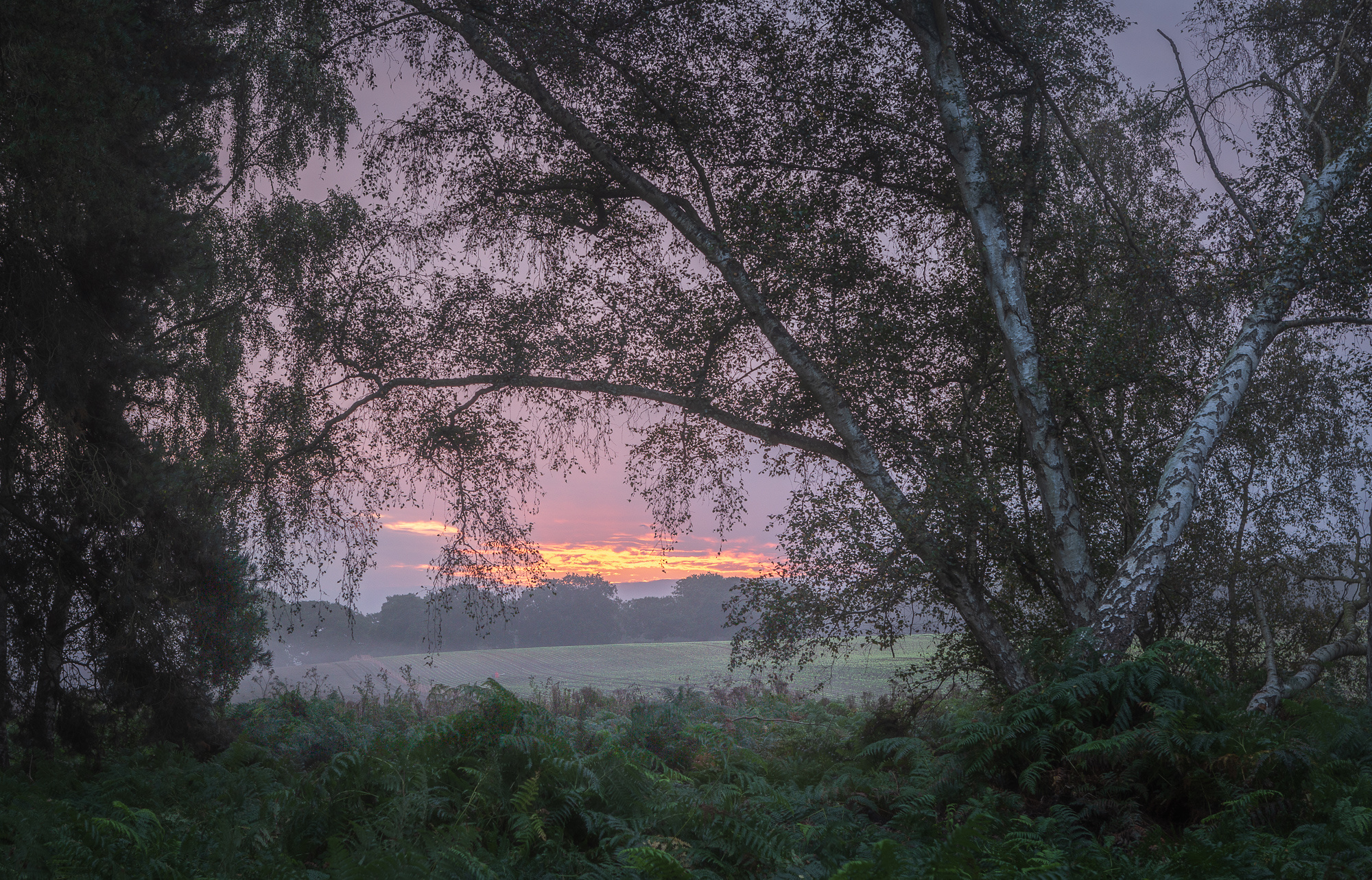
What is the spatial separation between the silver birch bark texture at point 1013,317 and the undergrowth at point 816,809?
7.14ft

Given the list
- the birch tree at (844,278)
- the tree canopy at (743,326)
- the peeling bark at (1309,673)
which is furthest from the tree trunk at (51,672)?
the peeling bark at (1309,673)

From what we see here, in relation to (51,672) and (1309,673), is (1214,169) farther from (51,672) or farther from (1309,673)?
(51,672)

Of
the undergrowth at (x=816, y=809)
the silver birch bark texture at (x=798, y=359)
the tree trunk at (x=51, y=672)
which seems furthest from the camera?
the silver birch bark texture at (x=798, y=359)

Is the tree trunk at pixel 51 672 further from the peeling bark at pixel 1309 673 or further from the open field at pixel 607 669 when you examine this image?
the peeling bark at pixel 1309 673

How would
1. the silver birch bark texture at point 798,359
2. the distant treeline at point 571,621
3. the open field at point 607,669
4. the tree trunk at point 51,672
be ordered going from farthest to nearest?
the distant treeline at point 571,621, the open field at point 607,669, the silver birch bark texture at point 798,359, the tree trunk at point 51,672

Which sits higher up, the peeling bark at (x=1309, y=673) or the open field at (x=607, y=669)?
the peeling bark at (x=1309, y=673)

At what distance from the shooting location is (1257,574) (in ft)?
35.0

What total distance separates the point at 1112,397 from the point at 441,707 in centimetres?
1198

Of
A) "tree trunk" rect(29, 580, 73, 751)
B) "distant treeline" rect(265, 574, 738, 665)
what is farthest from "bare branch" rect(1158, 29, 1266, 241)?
"distant treeline" rect(265, 574, 738, 665)

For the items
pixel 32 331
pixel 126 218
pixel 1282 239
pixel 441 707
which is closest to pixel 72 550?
pixel 32 331

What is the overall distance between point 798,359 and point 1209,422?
435 centimetres

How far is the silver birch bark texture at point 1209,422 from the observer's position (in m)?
7.53

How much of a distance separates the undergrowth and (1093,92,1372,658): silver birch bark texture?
1254 millimetres

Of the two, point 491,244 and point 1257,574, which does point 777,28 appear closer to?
point 491,244
